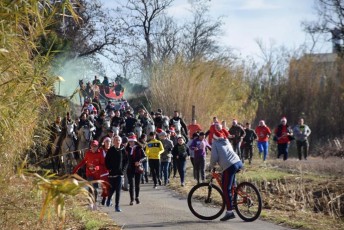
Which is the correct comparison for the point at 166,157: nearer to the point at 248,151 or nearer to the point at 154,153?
the point at 154,153

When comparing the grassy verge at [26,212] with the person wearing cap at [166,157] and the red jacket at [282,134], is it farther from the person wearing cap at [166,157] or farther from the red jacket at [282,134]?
the red jacket at [282,134]

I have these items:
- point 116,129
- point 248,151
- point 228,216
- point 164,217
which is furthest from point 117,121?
point 228,216

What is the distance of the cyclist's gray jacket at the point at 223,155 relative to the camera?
14.0 meters

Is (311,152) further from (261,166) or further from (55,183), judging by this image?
(55,183)

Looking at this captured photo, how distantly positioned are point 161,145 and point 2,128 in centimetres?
1238

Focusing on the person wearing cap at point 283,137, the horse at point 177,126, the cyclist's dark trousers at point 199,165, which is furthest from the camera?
the person wearing cap at point 283,137

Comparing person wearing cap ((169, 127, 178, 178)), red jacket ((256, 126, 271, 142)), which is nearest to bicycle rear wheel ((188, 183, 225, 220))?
person wearing cap ((169, 127, 178, 178))

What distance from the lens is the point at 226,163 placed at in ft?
45.9

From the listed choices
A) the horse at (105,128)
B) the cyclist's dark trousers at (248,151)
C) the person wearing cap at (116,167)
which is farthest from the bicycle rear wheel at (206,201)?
the cyclist's dark trousers at (248,151)

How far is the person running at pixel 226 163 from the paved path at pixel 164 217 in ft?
1.85

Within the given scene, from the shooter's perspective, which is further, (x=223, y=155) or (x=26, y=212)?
(x=223, y=155)

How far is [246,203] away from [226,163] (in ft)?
3.20

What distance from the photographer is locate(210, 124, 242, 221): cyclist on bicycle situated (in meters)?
14.0

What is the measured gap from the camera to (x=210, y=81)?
37188mm
